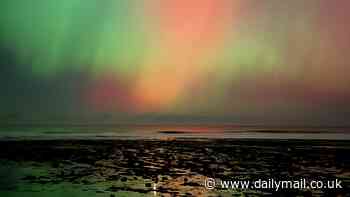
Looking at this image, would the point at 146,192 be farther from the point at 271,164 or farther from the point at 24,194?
the point at 271,164

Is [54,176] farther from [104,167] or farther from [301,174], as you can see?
[301,174]

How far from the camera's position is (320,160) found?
4150cm

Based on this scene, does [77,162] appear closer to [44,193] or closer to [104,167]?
[104,167]

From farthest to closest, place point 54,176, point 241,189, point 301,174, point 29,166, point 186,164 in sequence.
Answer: point 186,164
point 29,166
point 301,174
point 54,176
point 241,189

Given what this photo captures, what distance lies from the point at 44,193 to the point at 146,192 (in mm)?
6006

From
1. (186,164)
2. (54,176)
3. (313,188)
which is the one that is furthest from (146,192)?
(186,164)

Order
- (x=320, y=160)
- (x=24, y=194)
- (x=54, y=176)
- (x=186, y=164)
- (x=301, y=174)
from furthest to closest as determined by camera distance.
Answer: (x=320, y=160) < (x=186, y=164) < (x=301, y=174) < (x=54, y=176) < (x=24, y=194)

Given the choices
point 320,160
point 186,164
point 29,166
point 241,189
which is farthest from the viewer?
point 320,160

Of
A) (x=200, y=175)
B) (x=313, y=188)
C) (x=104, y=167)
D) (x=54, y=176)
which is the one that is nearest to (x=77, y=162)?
(x=104, y=167)

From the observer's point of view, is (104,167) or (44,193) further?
(104,167)

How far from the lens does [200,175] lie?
1198 inches

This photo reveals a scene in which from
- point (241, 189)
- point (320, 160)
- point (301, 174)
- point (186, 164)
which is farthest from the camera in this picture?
point (320, 160)

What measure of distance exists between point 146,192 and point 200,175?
7.45m

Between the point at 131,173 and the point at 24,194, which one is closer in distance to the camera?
the point at 24,194
